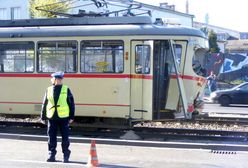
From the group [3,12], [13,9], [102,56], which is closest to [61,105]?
[102,56]

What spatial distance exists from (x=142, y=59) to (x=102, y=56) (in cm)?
120

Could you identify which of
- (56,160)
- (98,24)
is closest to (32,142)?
(56,160)

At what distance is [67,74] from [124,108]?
77.6 inches

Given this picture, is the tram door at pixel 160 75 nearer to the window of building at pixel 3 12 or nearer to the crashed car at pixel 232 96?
the crashed car at pixel 232 96

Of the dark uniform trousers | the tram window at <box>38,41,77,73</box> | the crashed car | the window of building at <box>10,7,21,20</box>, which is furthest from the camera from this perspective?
the window of building at <box>10,7,21,20</box>

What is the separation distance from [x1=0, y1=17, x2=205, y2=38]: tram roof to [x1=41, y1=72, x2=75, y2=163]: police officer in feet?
14.3

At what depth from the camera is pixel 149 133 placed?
13945 mm

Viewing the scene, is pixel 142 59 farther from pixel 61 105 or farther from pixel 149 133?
pixel 61 105

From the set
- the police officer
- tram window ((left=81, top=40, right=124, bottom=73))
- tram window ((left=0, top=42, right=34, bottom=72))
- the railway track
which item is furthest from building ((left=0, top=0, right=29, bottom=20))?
the police officer

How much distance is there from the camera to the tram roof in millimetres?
13406

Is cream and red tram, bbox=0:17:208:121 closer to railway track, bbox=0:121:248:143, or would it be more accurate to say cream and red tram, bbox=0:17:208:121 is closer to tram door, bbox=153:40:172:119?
tram door, bbox=153:40:172:119

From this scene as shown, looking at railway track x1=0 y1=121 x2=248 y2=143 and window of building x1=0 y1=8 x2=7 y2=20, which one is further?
window of building x1=0 y1=8 x2=7 y2=20

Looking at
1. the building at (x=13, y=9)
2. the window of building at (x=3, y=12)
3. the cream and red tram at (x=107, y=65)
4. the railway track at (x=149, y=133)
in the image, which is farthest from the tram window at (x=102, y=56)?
the window of building at (x=3, y=12)

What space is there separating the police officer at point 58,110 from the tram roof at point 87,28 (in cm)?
435
